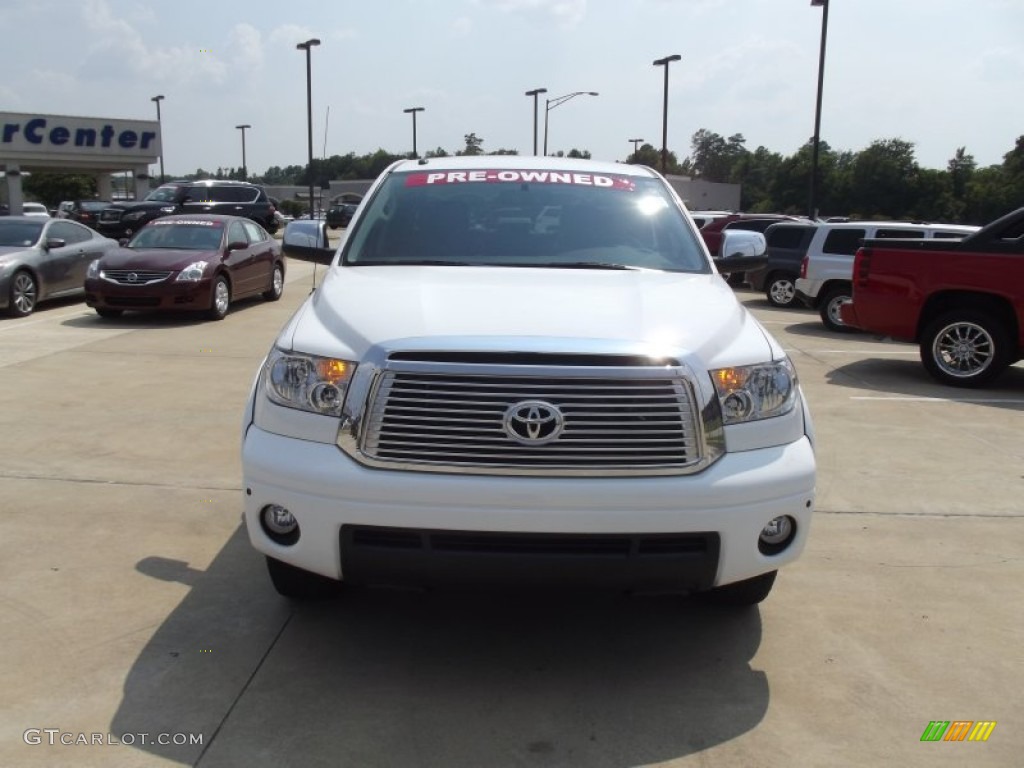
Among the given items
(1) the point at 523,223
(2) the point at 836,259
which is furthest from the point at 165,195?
(1) the point at 523,223

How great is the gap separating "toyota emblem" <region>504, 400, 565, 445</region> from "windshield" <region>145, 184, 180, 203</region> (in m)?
27.0

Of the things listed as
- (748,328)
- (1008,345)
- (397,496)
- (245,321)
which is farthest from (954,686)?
(245,321)

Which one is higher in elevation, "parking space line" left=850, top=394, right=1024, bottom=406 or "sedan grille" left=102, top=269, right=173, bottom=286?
"sedan grille" left=102, top=269, right=173, bottom=286

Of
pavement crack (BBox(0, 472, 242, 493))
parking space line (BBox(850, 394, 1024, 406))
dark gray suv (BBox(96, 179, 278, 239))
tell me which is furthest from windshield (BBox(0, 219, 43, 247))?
dark gray suv (BBox(96, 179, 278, 239))

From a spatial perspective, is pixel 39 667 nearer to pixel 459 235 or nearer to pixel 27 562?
pixel 27 562

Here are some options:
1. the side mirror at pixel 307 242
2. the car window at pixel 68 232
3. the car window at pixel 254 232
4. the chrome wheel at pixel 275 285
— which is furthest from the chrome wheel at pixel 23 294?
the side mirror at pixel 307 242

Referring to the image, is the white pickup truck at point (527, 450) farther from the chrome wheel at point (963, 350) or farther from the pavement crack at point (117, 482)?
the chrome wheel at point (963, 350)

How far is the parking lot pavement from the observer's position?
3.03 m

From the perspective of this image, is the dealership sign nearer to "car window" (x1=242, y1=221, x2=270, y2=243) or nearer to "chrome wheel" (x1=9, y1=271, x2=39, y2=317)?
"car window" (x1=242, y1=221, x2=270, y2=243)

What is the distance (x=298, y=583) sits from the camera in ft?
12.3

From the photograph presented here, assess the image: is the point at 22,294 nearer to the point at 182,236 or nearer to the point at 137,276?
the point at 137,276

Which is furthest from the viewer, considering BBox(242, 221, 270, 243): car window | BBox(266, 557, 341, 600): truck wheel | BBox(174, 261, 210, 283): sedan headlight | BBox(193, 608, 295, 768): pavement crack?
BBox(242, 221, 270, 243): car window

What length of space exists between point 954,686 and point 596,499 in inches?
62.1

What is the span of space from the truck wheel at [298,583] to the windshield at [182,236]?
10.8 metres
